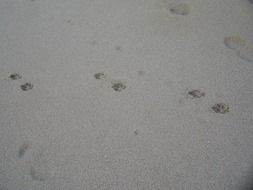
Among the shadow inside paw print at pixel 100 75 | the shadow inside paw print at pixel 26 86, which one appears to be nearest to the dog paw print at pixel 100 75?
the shadow inside paw print at pixel 100 75

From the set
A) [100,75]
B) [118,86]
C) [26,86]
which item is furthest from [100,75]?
[26,86]

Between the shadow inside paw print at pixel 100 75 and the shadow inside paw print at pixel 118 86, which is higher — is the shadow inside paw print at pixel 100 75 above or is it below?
above

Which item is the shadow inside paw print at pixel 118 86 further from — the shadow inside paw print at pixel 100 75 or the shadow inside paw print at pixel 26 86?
the shadow inside paw print at pixel 26 86

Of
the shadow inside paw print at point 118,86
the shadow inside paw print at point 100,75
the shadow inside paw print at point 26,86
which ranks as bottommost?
the shadow inside paw print at point 26,86

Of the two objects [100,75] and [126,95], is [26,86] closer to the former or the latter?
[100,75]

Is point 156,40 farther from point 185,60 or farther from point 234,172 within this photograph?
point 234,172

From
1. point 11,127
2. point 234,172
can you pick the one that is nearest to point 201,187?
point 234,172

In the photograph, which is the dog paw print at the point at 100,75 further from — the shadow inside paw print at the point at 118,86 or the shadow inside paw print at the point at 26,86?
the shadow inside paw print at the point at 26,86

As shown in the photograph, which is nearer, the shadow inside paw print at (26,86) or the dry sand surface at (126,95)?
the dry sand surface at (126,95)
